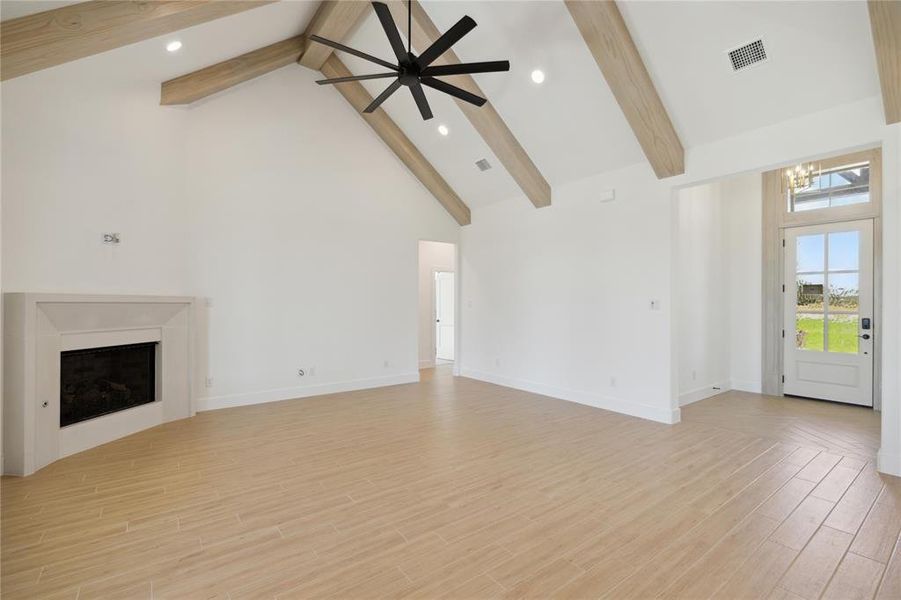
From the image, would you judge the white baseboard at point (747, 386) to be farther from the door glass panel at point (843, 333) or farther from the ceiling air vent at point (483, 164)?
the ceiling air vent at point (483, 164)

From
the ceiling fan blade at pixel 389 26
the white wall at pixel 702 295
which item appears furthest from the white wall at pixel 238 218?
the white wall at pixel 702 295

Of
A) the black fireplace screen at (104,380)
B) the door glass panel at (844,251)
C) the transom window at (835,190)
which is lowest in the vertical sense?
the black fireplace screen at (104,380)

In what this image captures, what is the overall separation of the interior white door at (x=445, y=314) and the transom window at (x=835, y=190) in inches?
252

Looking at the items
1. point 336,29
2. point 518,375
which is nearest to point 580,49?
point 336,29

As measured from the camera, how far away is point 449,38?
3.17 metres

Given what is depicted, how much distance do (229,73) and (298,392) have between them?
13.8 feet

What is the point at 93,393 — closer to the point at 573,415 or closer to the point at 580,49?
the point at 573,415

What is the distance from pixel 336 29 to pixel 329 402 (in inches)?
188

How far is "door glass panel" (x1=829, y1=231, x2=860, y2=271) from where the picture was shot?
17.1ft

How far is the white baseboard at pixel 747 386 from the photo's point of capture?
6.10m

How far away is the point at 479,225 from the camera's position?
7.30 m

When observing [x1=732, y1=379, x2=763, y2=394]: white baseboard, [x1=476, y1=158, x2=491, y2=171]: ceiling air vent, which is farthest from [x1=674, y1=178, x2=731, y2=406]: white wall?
[x1=476, y1=158, x2=491, y2=171]: ceiling air vent

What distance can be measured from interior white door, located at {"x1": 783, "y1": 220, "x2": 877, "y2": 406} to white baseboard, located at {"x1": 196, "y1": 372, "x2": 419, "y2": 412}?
5.75 m

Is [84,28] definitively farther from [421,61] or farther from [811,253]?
[811,253]
